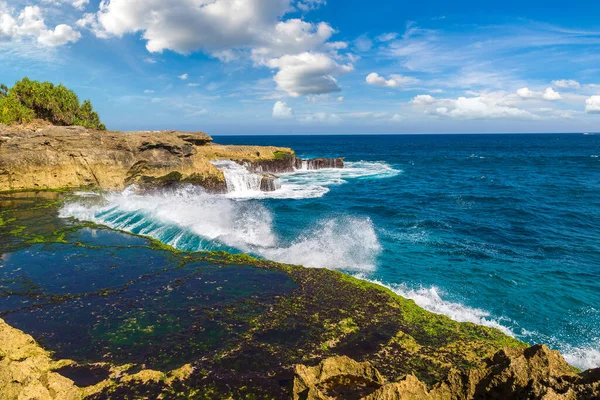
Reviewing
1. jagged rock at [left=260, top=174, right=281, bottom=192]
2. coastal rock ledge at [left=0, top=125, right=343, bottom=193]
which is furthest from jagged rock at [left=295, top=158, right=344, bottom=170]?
coastal rock ledge at [left=0, top=125, right=343, bottom=193]

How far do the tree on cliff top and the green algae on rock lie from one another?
31.0 meters

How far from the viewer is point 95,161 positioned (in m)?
33.5

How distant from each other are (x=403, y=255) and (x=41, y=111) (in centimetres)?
4756

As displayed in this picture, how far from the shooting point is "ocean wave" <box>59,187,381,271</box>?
62.5 ft

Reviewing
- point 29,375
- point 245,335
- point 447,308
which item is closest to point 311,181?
point 447,308

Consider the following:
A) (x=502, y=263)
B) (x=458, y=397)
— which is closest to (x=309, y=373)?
(x=458, y=397)

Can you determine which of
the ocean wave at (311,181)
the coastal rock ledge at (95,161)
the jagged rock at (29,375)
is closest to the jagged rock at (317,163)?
the ocean wave at (311,181)

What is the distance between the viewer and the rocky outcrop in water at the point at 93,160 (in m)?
31.1

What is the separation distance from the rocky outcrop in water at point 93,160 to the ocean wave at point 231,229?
361 cm

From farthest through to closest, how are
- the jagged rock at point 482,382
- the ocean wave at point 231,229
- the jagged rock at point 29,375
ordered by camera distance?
the ocean wave at point 231,229 < the jagged rock at point 29,375 < the jagged rock at point 482,382

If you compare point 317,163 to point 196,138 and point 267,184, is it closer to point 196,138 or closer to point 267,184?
point 267,184

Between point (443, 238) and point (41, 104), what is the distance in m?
48.2

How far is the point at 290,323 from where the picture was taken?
1020 cm

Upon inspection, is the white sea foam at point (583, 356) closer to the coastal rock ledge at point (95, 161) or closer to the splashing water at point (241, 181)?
the coastal rock ledge at point (95, 161)
